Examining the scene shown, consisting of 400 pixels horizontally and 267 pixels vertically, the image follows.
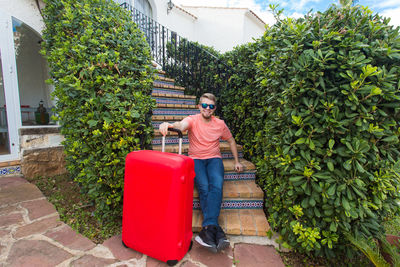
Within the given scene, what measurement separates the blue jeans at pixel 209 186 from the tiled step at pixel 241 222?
0.78ft

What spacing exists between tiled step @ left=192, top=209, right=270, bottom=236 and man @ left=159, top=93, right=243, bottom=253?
0.71 ft

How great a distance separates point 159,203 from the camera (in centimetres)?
160

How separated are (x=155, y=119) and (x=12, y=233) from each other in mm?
2208

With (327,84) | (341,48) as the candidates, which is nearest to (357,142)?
(327,84)

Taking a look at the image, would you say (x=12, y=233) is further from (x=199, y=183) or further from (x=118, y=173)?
(x=199, y=183)

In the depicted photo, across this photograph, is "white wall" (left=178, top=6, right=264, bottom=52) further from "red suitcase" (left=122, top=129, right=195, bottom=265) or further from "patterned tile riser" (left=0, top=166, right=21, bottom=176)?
"red suitcase" (left=122, top=129, right=195, bottom=265)

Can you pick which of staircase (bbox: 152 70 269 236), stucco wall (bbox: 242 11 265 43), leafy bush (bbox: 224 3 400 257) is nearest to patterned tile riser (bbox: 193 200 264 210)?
staircase (bbox: 152 70 269 236)

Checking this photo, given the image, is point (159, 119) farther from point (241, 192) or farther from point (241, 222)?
point (241, 222)

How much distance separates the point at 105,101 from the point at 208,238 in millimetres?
1690

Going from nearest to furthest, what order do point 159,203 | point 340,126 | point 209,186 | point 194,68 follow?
1. point 340,126
2. point 159,203
3. point 209,186
4. point 194,68

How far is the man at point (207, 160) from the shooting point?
1.94 meters

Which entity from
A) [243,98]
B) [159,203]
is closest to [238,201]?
[159,203]

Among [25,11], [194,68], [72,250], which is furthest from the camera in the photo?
[194,68]

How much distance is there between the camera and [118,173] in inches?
80.4
